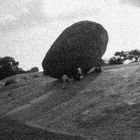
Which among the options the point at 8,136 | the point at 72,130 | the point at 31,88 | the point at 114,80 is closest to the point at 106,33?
the point at 114,80

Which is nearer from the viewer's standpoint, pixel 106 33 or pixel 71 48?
pixel 71 48

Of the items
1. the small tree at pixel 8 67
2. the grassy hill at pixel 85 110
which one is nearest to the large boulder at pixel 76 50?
the grassy hill at pixel 85 110

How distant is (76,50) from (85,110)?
31.1ft

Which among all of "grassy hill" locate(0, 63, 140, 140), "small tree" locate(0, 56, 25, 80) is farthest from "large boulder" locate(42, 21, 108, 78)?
"small tree" locate(0, 56, 25, 80)

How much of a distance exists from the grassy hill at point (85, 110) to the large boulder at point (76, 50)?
1.24 metres

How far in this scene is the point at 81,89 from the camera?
912 inches

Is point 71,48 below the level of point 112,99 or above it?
above

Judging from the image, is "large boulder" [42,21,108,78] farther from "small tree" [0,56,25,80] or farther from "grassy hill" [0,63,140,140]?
"small tree" [0,56,25,80]

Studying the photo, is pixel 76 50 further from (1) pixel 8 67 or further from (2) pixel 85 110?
(1) pixel 8 67

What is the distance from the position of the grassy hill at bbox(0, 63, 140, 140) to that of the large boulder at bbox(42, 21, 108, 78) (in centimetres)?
124

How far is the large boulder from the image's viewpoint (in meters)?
26.4

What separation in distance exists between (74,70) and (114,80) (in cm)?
513

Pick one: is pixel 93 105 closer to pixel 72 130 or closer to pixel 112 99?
pixel 112 99

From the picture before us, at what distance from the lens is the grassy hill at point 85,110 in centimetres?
1377
